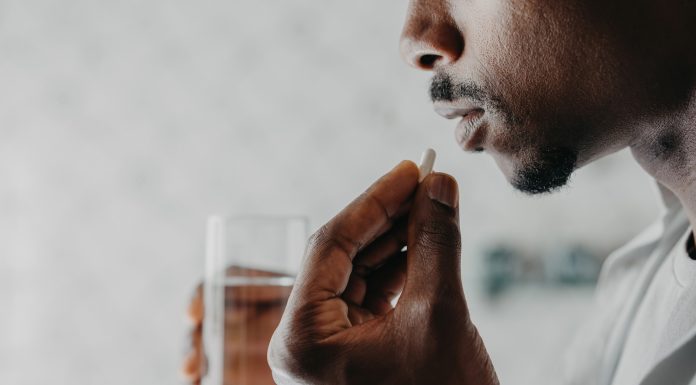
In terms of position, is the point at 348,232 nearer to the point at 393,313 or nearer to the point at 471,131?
the point at 393,313

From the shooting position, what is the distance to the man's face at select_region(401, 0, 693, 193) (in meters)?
0.63

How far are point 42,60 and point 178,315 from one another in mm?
727

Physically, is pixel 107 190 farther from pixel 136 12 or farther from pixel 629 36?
pixel 629 36

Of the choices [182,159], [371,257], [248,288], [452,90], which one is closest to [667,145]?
[452,90]

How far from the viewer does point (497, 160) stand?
0.75m

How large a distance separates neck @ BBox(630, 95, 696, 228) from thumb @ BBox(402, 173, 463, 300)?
10.1 inches

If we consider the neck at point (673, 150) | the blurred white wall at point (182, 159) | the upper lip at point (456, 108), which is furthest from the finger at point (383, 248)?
the blurred white wall at point (182, 159)

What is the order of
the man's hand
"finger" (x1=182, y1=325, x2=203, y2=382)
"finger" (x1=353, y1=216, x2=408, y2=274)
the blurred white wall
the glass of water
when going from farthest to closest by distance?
the blurred white wall → "finger" (x1=182, y1=325, x2=203, y2=382) → the glass of water → "finger" (x1=353, y1=216, x2=408, y2=274) → the man's hand

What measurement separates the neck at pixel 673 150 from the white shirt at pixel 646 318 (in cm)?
10

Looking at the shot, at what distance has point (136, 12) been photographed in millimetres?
1675

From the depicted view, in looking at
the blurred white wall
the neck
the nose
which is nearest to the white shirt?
the neck

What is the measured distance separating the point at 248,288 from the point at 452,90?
0.34m

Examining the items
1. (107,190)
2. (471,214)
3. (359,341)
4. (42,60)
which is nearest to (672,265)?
(359,341)

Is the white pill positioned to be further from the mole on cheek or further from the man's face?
the mole on cheek
